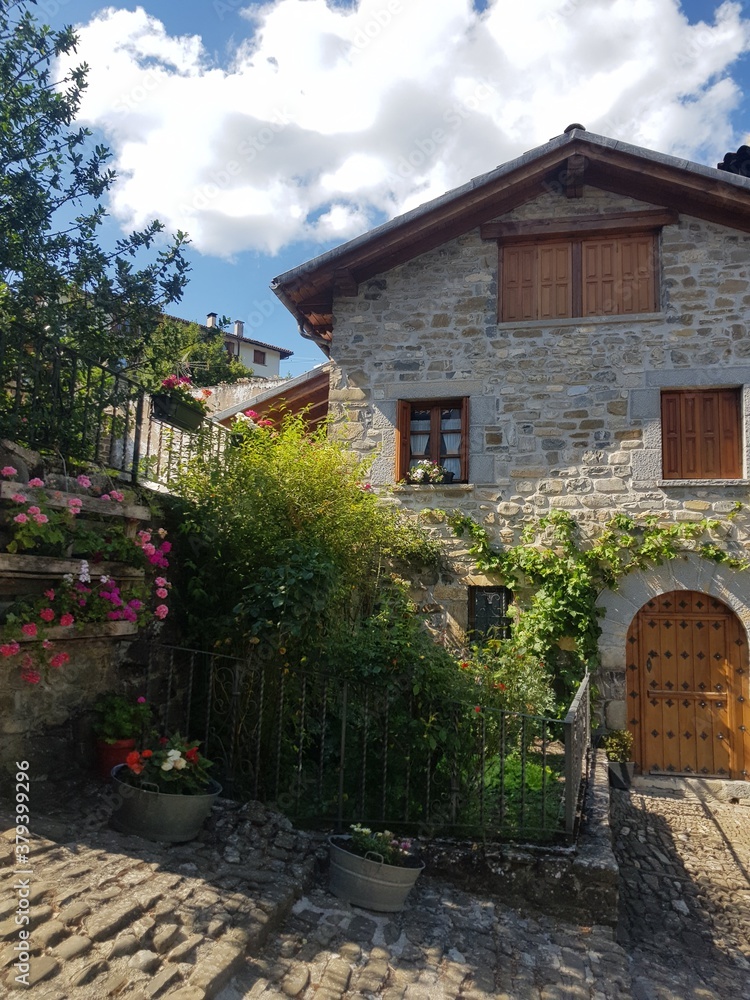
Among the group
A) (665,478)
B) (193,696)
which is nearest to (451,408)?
(665,478)

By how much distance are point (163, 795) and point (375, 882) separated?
122 centimetres

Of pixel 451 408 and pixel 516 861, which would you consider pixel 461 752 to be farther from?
pixel 451 408

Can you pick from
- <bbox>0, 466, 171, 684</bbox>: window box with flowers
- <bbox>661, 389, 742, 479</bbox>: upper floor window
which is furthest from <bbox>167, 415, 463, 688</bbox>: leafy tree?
<bbox>661, 389, 742, 479</bbox>: upper floor window

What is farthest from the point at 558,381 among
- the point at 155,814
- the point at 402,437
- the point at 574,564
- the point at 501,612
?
the point at 155,814

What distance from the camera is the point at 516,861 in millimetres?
4137

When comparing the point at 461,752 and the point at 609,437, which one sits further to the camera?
the point at 609,437

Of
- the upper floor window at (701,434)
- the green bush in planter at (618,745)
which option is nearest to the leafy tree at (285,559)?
the green bush in planter at (618,745)

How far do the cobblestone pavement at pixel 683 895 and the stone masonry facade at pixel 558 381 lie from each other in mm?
1307

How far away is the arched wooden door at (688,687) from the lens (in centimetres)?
726

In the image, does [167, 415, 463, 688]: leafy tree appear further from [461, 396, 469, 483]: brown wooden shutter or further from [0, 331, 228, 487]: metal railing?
[461, 396, 469, 483]: brown wooden shutter

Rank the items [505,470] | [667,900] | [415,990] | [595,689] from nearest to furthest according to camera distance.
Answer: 1. [415,990]
2. [667,900]
3. [595,689]
4. [505,470]

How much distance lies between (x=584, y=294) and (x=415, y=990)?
273 inches

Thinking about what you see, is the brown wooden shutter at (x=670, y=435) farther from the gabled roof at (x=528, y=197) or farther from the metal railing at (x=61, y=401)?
the metal railing at (x=61, y=401)

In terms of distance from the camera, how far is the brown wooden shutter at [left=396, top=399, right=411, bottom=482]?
8195mm
